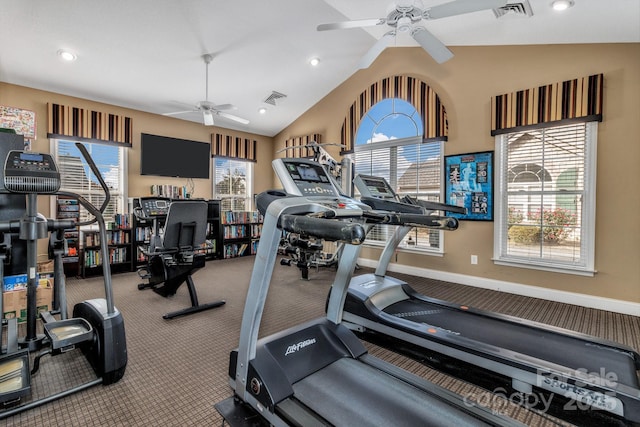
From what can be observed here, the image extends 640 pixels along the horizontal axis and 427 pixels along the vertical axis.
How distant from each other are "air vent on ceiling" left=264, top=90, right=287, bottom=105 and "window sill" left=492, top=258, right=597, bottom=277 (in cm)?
449

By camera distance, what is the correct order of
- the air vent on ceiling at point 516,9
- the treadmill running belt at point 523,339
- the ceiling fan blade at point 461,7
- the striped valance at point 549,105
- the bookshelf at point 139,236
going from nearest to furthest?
the treadmill running belt at point 523,339, the ceiling fan blade at point 461,7, the air vent on ceiling at point 516,9, the striped valance at point 549,105, the bookshelf at point 139,236

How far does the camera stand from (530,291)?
3.91 meters

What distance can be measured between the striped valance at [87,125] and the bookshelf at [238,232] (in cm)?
222

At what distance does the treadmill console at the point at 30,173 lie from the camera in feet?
5.74

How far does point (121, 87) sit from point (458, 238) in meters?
5.64

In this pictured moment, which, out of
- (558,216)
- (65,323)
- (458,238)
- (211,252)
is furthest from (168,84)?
(558,216)

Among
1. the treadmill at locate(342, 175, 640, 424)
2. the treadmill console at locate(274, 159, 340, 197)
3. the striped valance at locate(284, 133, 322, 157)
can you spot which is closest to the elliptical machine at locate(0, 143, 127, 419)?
the treadmill console at locate(274, 159, 340, 197)

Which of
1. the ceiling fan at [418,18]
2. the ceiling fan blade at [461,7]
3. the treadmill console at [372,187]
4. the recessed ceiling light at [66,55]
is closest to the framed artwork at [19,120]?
the recessed ceiling light at [66,55]

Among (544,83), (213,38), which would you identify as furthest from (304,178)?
(544,83)

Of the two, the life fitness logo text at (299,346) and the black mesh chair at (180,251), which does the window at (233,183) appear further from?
the life fitness logo text at (299,346)

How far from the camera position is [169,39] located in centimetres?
392

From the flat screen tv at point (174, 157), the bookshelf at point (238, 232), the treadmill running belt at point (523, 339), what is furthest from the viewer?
the bookshelf at point (238, 232)

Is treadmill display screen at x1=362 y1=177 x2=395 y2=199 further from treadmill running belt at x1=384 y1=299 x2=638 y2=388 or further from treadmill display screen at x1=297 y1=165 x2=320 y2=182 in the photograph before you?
treadmill running belt at x1=384 y1=299 x2=638 y2=388

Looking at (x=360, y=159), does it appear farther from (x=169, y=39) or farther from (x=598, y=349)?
(x=598, y=349)
